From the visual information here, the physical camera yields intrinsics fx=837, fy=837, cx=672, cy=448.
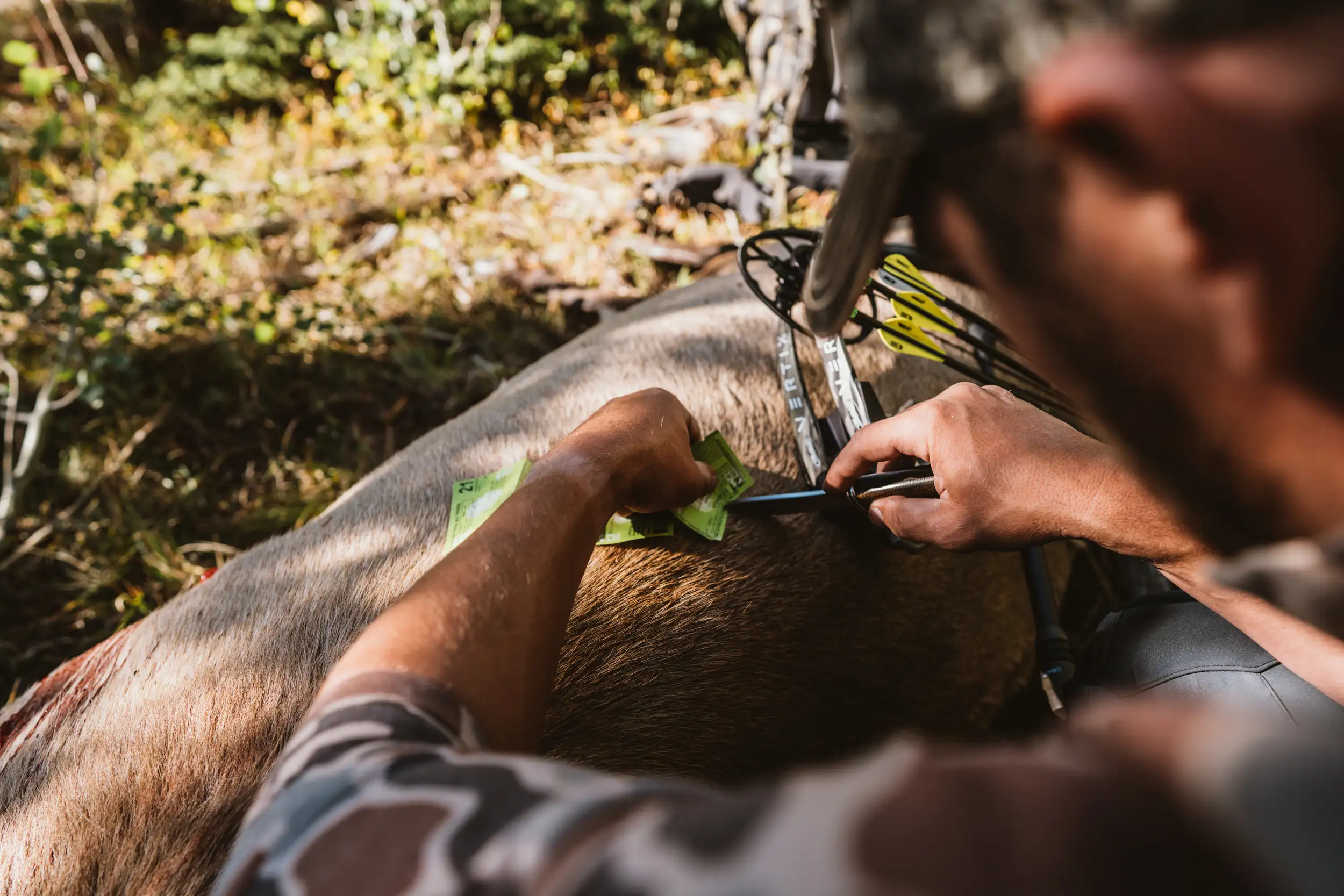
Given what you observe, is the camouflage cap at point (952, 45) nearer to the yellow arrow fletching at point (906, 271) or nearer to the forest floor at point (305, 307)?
the yellow arrow fletching at point (906, 271)

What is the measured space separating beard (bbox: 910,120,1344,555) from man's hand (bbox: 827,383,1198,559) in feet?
1.91

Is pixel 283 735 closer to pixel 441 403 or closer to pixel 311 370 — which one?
pixel 441 403

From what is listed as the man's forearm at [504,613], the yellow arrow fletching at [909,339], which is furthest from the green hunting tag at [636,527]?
the yellow arrow fletching at [909,339]

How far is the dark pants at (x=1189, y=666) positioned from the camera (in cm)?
130

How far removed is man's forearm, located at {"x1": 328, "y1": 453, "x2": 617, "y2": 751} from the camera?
896 millimetres

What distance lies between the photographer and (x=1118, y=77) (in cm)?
51

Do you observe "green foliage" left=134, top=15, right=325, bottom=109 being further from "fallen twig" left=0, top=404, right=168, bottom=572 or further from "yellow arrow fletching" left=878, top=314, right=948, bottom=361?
"yellow arrow fletching" left=878, top=314, right=948, bottom=361

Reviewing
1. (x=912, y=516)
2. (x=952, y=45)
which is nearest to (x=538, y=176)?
(x=912, y=516)

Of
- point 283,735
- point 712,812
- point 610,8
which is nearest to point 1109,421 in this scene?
point 712,812

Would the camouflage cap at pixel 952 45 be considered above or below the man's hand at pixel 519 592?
above

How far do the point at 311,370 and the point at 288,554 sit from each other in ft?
5.62

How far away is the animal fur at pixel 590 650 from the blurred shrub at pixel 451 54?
3.15m

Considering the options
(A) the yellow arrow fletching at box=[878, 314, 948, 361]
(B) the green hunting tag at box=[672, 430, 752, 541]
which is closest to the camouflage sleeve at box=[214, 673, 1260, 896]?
(B) the green hunting tag at box=[672, 430, 752, 541]

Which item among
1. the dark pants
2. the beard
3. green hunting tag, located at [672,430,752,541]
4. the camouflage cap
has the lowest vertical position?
the dark pants
